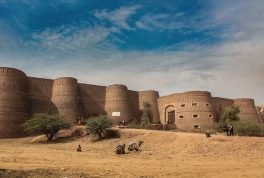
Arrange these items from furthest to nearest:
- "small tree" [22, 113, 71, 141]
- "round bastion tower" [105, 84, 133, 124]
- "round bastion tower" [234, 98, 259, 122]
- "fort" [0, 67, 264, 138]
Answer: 1. "round bastion tower" [234, 98, 259, 122]
2. "round bastion tower" [105, 84, 133, 124]
3. "fort" [0, 67, 264, 138]
4. "small tree" [22, 113, 71, 141]

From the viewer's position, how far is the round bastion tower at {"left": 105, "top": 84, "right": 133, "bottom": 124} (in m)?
45.5

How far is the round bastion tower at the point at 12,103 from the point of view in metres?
36.7

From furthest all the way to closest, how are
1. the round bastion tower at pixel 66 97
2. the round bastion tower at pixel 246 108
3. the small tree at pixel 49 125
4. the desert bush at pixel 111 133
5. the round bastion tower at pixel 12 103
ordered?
the round bastion tower at pixel 246 108
the round bastion tower at pixel 66 97
the round bastion tower at pixel 12 103
the small tree at pixel 49 125
the desert bush at pixel 111 133

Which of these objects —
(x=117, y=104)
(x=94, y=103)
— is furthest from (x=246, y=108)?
(x=94, y=103)

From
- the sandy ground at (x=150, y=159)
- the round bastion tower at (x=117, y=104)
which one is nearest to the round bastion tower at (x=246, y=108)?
the round bastion tower at (x=117, y=104)

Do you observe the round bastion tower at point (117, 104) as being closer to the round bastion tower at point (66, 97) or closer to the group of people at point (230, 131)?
the round bastion tower at point (66, 97)

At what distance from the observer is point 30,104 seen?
40594 mm

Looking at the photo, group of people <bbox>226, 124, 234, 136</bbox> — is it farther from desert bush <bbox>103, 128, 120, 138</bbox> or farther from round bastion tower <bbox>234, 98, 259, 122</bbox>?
round bastion tower <bbox>234, 98, 259, 122</bbox>

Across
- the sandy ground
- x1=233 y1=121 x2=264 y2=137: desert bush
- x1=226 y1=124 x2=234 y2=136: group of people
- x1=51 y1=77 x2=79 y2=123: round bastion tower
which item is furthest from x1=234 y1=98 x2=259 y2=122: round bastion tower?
the sandy ground

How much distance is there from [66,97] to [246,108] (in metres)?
24.9

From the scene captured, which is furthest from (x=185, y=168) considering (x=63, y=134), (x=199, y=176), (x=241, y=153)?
(x=63, y=134)

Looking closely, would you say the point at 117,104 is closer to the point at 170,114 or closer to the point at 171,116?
the point at 170,114

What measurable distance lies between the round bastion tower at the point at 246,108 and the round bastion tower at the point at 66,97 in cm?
Result: 2264

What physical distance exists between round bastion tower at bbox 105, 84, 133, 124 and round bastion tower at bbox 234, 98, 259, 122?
51.8 ft
